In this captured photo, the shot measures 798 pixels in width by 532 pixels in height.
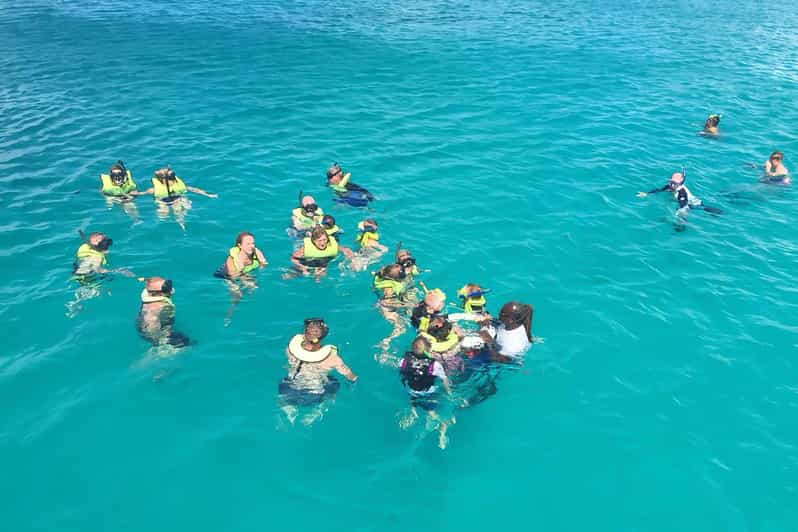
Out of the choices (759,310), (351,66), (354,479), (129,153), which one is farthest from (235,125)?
(759,310)

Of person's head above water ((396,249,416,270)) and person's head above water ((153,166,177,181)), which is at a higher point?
person's head above water ((396,249,416,270))

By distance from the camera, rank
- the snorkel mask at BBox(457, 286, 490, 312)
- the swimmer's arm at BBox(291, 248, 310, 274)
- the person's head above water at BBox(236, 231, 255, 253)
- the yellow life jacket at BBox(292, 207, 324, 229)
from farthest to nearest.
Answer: the yellow life jacket at BBox(292, 207, 324, 229) → the swimmer's arm at BBox(291, 248, 310, 274) → the person's head above water at BBox(236, 231, 255, 253) → the snorkel mask at BBox(457, 286, 490, 312)

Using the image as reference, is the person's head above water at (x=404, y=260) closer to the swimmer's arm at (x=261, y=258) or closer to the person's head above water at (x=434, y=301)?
the person's head above water at (x=434, y=301)

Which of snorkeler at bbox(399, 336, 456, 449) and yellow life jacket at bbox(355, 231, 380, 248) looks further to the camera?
yellow life jacket at bbox(355, 231, 380, 248)

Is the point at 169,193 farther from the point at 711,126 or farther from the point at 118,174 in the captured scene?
the point at 711,126

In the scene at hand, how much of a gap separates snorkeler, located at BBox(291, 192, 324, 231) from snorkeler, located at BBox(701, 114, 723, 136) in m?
19.1

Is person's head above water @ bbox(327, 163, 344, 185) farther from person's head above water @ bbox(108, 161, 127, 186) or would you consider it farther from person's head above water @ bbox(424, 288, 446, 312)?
person's head above water @ bbox(424, 288, 446, 312)

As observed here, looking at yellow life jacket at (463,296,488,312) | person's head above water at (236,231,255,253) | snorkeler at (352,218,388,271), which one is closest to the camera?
yellow life jacket at (463,296,488,312)

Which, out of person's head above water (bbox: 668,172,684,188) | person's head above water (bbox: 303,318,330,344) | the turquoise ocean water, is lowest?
the turquoise ocean water

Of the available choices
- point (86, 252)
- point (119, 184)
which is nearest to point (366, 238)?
point (86, 252)

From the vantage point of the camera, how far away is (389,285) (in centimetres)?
1389

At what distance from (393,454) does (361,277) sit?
638 centimetres

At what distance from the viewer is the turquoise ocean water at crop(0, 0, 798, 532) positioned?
A: 1023 cm

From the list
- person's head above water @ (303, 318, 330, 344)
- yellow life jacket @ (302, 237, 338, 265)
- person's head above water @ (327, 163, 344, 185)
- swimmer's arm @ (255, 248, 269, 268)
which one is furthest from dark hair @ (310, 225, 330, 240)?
person's head above water @ (303, 318, 330, 344)
